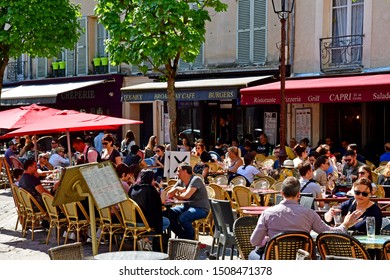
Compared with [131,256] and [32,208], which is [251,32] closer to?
[32,208]

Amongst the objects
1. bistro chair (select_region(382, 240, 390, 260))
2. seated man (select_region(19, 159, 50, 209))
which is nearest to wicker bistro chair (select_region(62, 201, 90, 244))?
seated man (select_region(19, 159, 50, 209))

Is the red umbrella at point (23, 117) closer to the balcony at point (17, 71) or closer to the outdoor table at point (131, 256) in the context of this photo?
the outdoor table at point (131, 256)

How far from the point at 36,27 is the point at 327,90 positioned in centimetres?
801

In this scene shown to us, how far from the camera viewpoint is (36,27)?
21.9 meters

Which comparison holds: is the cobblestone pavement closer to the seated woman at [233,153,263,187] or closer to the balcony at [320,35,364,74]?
the seated woman at [233,153,263,187]

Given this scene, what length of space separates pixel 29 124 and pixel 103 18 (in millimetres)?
4650

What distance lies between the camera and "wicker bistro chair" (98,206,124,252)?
38.1 ft

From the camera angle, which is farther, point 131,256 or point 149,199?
point 149,199

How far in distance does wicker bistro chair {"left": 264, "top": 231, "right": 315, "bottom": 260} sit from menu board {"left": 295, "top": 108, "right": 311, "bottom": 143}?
1481cm

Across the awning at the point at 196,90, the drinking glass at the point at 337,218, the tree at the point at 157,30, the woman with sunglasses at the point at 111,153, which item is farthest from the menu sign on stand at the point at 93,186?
the awning at the point at 196,90

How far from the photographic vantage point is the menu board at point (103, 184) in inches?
351

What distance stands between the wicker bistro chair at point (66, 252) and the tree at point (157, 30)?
11.7 meters

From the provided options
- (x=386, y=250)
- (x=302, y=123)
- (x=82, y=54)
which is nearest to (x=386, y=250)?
(x=386, y=250)
